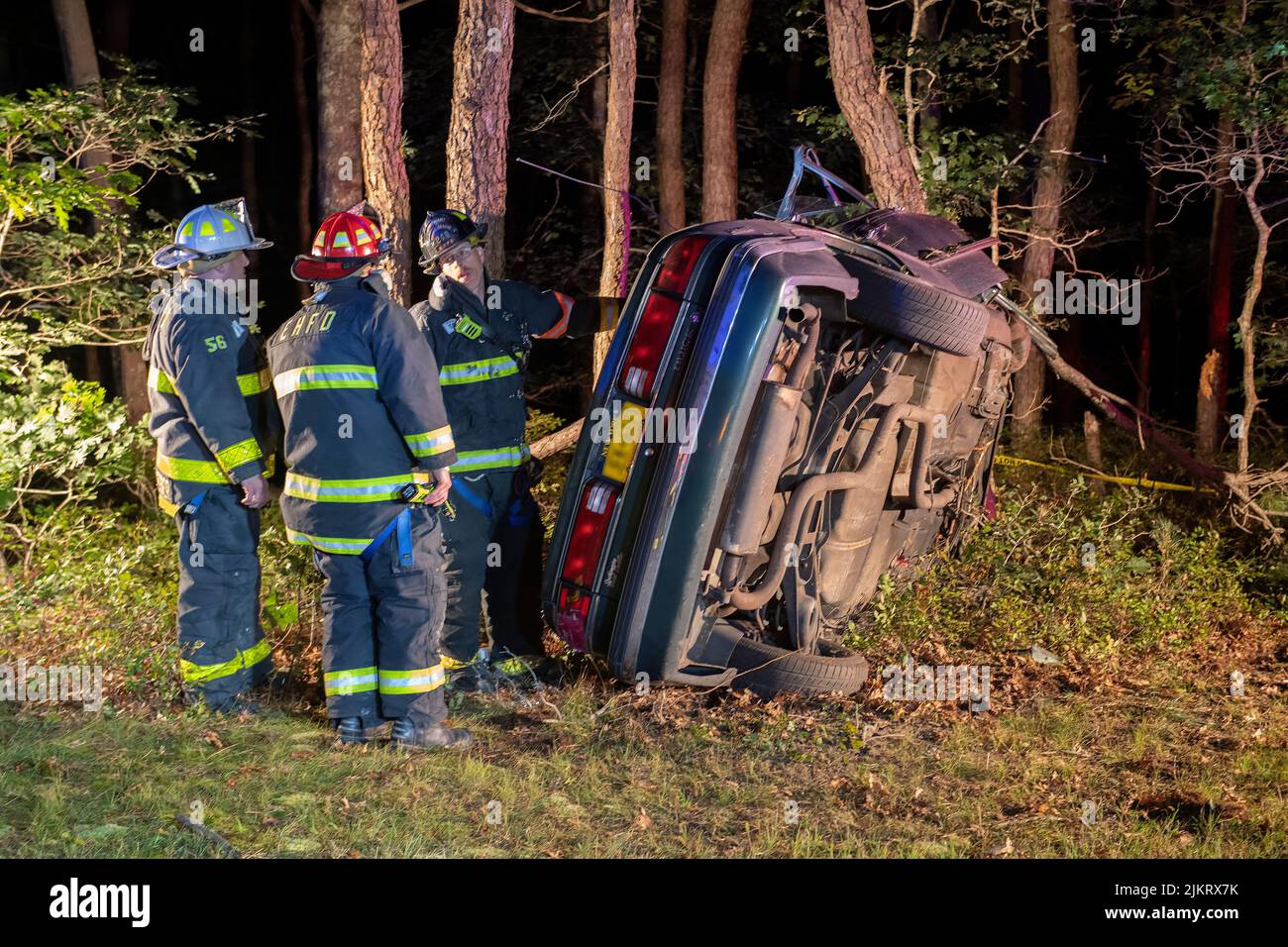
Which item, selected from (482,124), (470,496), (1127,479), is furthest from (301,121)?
(470,496)

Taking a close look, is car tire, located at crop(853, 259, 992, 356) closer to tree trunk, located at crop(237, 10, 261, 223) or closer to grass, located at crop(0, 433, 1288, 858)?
grass, located at crop(0, 433, 1288, 858)

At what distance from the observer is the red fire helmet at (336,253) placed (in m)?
4.62

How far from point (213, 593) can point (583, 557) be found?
1519 millimetres

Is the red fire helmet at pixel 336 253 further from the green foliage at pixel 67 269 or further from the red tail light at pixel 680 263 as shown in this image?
the green foliage at pixel 67 269

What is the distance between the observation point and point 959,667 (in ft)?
18.8

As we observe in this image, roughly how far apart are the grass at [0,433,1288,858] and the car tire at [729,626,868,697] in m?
0.08

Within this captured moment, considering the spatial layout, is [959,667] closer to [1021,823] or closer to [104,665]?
[1021,823]

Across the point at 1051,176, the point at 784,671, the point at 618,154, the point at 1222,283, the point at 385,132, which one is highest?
the point at 1051,176

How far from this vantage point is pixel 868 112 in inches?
303

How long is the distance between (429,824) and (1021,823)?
192 cm

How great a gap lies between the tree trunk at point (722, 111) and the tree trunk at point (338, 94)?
338cm

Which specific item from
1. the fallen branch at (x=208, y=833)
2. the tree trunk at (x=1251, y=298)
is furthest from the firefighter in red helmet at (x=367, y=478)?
the tree trunk at (x=1251, y=298)

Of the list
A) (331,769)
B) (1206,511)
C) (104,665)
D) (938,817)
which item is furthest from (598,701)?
(1206,511)

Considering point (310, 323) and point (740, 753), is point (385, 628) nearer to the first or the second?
point (310, 323)
